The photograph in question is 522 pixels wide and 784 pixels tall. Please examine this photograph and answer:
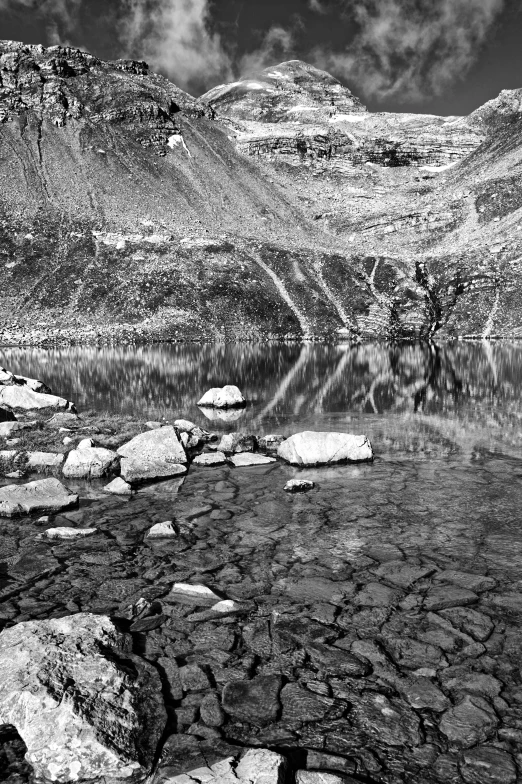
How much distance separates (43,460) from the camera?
21.1m

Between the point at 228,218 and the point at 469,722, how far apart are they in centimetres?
13639

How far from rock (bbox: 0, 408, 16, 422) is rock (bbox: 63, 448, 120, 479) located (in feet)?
28.0

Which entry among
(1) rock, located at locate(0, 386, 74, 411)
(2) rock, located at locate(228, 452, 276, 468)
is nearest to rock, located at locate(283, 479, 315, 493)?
(2) rock, located at locate(228, 452, 276, 468)

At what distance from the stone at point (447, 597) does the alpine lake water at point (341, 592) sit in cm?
4

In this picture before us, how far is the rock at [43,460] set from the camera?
20.9m

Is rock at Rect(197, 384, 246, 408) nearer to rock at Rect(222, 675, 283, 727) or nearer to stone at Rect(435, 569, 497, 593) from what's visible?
stone at Rect(435, 569, 497, 593)

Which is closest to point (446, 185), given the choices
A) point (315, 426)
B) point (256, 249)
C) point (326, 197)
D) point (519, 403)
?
point (326, 197)

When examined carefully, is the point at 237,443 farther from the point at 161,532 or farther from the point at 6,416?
the point at 6,416

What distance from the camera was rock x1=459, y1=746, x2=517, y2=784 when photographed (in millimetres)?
6879

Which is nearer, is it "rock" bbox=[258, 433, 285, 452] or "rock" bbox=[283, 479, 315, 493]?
"rock" bbox=[283, 479, 315, 493]

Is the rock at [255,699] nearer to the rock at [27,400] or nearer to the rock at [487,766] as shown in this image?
the rock at [487,766]

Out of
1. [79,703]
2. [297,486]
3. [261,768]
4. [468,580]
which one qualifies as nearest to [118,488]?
[297,486]

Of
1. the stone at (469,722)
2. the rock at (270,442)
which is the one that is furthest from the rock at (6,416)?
the stone at (469,722)

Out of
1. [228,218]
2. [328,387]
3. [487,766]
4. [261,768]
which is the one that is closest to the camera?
[261,768]
